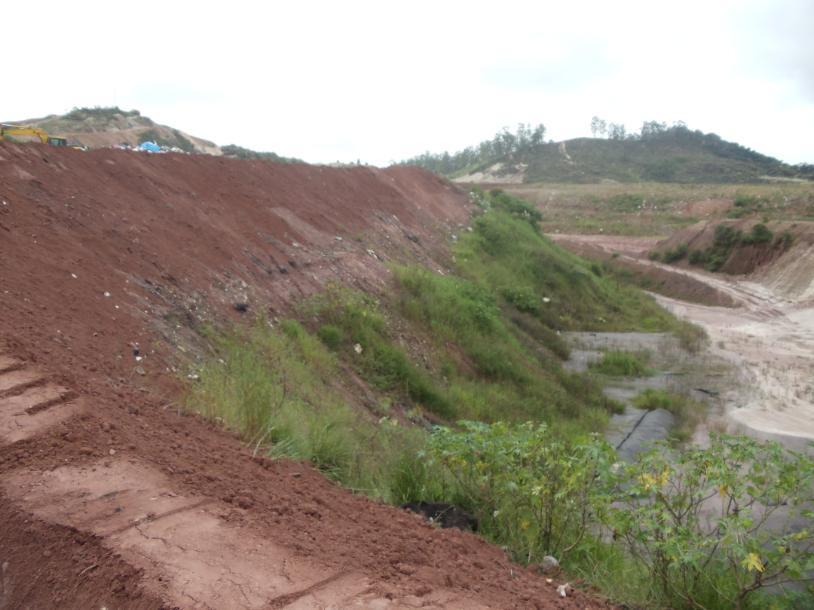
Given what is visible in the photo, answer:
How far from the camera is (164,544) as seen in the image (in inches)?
148

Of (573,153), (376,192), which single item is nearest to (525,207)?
(376,192)

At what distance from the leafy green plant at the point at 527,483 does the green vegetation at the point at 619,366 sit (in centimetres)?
1378

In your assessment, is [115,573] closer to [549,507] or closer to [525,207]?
[549,507]

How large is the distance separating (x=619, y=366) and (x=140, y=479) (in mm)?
16325

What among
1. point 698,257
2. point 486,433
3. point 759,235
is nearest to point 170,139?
point 698,257

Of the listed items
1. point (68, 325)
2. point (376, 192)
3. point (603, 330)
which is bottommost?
point (603, 330)

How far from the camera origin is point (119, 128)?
143 feet

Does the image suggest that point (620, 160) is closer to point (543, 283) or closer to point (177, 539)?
point (543, 283)

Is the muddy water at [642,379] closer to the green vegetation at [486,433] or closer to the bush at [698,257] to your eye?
the green vegetation at [486,433]

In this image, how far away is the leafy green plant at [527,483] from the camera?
509 cm

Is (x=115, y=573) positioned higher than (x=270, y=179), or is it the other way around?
(x=270, y=179)

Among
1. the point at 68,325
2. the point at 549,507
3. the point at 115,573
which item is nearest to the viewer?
the point at 115,573

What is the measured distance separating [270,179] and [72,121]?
1249 inches

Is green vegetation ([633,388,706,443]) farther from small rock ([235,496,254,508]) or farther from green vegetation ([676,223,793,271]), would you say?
green vegetation ([676,223,793,271])
